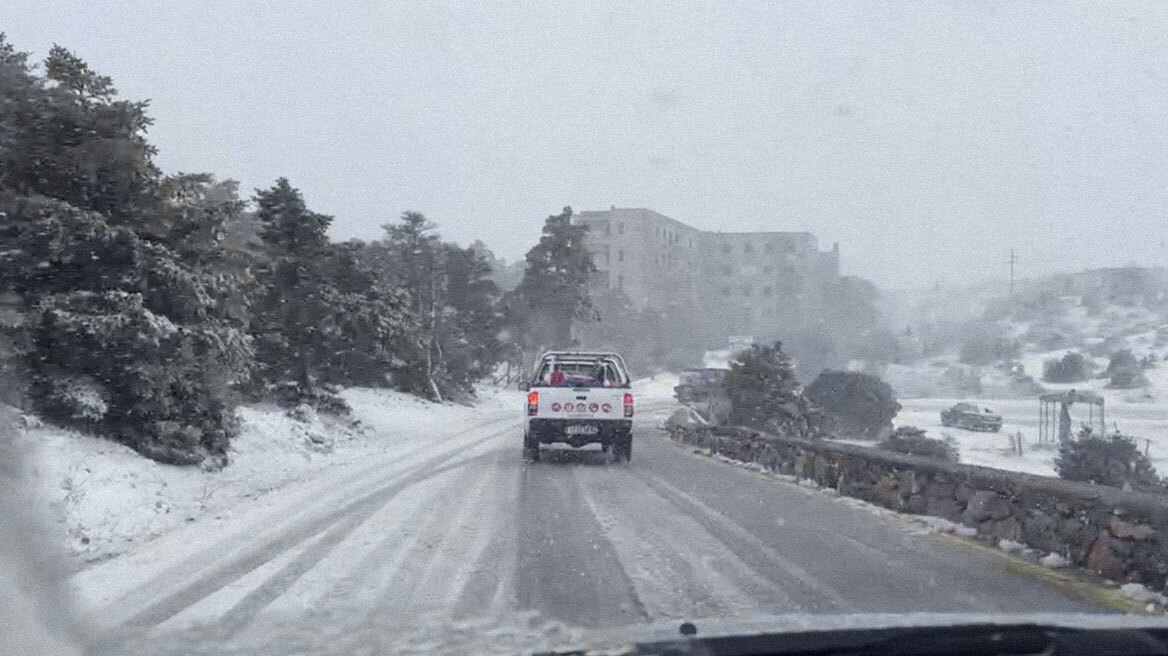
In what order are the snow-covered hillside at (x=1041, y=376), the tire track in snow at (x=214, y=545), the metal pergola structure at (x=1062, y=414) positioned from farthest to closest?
the snow-covered hillside at (x=1041, y=376), the metal pergola structure at (x=1062, y=414), the tire track in snow at (x=214, y=545)

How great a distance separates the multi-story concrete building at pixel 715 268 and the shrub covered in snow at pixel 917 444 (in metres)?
10.1

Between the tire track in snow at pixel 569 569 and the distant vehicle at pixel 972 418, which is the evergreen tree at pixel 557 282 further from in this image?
the tire track in snow at pixel 569 569

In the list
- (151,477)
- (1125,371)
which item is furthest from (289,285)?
(1125,371)

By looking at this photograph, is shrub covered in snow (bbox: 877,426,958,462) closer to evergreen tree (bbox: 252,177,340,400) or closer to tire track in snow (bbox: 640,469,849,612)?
tire track in snow (bbox: 640,469,849,612)

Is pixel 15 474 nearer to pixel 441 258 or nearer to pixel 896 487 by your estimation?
pixel 896 487

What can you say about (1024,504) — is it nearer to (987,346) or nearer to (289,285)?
(987,346)

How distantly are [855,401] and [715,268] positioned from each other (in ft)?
38.9

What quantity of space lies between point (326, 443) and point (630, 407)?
7942mm

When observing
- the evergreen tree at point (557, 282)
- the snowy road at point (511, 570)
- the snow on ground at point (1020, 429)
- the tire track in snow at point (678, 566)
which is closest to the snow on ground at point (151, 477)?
the snowy road at point (511, 570)

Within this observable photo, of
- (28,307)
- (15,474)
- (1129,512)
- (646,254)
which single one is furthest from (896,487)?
(646,254)

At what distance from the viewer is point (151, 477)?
46.5 feet

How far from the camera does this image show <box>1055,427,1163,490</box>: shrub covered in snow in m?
13.0

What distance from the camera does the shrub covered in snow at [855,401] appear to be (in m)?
23.7

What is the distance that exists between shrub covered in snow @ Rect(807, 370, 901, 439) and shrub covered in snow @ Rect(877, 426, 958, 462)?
281 cm
